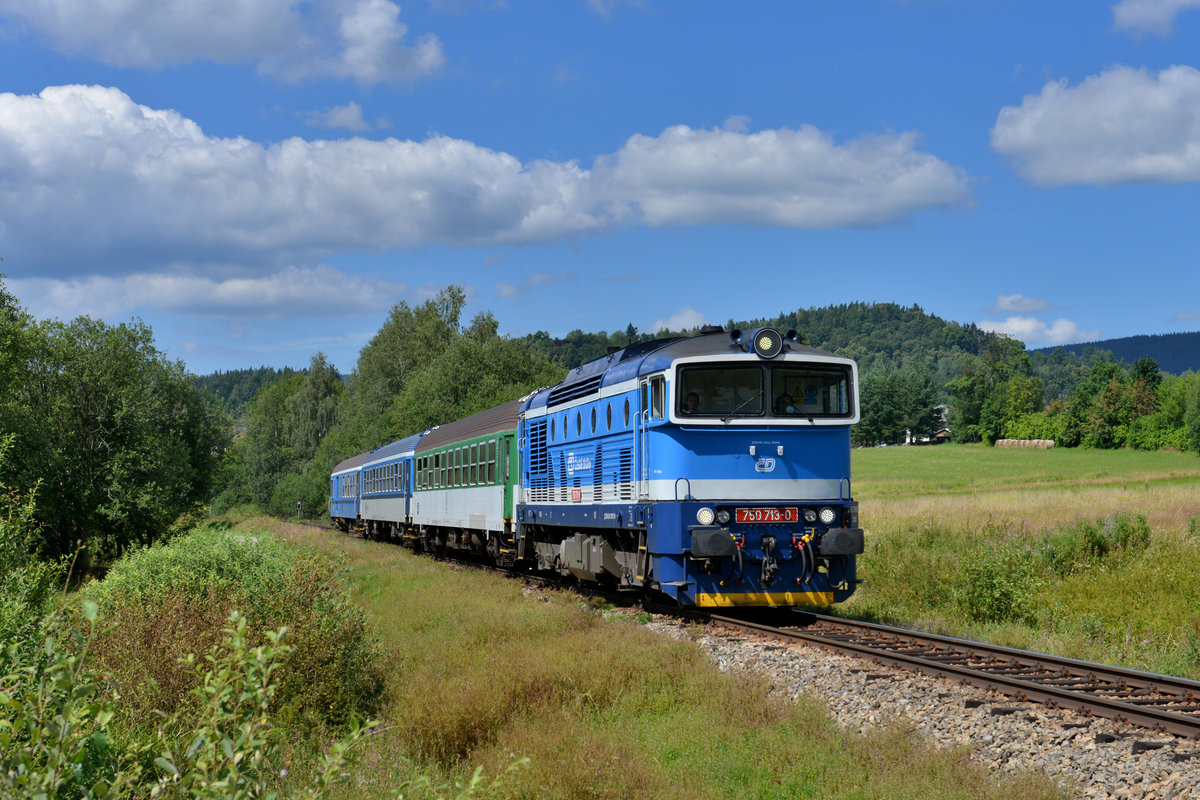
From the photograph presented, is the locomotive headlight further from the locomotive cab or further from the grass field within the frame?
the grass field

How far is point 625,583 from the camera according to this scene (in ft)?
48.7

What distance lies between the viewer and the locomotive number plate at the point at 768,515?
12875 mm

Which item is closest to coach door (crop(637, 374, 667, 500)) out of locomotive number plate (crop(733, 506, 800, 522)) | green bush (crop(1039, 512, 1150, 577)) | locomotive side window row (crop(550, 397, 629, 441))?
locomotive side window row (crop(550, 397, 629, 441))

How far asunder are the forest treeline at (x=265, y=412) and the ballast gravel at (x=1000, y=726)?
5634mm

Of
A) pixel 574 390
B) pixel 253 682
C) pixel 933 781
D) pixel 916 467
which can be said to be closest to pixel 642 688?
pixel 933 781

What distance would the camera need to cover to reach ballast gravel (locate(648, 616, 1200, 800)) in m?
6.66

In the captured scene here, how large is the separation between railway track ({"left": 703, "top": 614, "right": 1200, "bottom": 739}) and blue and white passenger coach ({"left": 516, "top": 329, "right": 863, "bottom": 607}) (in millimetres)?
866

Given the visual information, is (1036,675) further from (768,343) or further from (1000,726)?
(768,343)

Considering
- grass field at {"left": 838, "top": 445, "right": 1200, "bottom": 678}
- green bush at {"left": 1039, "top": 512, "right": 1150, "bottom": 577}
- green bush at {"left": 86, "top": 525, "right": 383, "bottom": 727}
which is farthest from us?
green bush at {"left": 1039, "top": 512, "right": 1150, "bottom": 577}

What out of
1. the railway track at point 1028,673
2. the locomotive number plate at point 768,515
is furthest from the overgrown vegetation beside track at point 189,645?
the railway track at point 1028,673

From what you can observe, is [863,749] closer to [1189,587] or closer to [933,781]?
[933,781]

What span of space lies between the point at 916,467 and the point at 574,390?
2793 inches

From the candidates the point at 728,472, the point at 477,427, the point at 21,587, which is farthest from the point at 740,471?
the point at 477,427

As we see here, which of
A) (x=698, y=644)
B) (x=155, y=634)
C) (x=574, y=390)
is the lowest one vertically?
(x=698, y=644)
